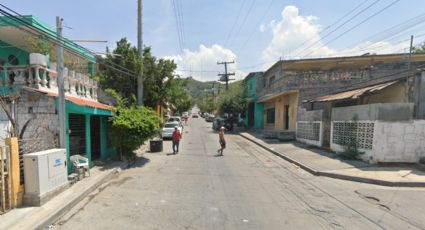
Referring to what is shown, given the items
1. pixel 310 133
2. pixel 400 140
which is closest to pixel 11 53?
pixel 310 133

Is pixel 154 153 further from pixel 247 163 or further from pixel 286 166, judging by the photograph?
pixel 286 166

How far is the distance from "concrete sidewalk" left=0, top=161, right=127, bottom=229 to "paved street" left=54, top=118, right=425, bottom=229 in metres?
0.21

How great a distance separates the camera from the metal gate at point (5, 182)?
203 inches

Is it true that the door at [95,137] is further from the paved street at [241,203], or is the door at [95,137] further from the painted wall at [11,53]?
the painted wall at [11,53]

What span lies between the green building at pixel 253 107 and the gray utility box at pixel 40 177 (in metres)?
28.4

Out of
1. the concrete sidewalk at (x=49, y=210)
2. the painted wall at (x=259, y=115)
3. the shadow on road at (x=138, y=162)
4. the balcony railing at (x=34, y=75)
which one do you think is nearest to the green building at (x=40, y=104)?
the balcony railing at (x=34, y=75)

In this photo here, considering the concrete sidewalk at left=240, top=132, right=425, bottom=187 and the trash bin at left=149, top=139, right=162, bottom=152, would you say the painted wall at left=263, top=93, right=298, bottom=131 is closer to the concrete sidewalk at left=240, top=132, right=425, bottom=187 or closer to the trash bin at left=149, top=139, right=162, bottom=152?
the concrete sidewalk at left=240, top=132, right=425, bottom=187

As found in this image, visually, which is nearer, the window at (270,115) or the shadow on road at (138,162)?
the shadow on road at (138,162)

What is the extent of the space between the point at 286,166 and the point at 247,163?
1.81 m

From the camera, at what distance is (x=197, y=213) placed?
552 centimetres

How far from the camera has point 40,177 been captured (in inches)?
226

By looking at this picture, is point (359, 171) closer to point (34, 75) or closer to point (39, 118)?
point (39, 118)

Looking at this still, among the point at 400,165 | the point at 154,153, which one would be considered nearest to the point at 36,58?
the point at 154,153

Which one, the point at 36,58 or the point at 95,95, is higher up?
the point at 36,58
